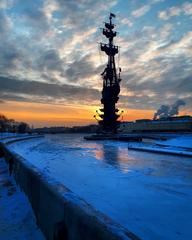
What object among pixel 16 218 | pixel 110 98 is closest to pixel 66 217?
pixel 16 218

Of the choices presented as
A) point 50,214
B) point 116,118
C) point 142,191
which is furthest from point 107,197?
point 116,118

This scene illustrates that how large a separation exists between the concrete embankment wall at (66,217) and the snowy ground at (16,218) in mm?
233

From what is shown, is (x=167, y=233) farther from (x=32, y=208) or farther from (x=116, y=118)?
(x=116, y=118)

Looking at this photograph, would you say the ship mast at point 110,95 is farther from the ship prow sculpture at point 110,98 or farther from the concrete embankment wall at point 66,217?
the concrete embankment wall at point 66,217

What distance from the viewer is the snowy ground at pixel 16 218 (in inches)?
234

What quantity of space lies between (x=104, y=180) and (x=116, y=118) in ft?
257

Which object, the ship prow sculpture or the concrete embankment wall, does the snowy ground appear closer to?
the concrete embankment wall

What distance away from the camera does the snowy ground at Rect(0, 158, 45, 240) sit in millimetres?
5945

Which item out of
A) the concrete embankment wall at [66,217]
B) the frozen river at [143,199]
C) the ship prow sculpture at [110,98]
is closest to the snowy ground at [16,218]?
the concrete embankment wall at [66,217]

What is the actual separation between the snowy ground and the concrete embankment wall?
0.23 meters

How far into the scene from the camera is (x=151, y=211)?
661cm

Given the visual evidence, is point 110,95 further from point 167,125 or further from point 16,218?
point 16,218

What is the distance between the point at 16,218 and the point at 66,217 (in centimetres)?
270

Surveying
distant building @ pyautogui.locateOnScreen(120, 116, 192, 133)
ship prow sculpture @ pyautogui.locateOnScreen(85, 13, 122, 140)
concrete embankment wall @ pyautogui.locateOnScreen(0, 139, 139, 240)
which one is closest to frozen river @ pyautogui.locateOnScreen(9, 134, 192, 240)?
concrete embankment wall @ pyautogui.locateOnScreen(0, 139, 139, 240)
